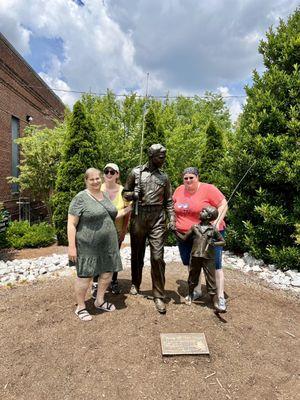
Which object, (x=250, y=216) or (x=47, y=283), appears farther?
(x=250, y=216)

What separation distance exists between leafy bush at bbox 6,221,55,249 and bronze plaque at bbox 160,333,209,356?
640 centimetres

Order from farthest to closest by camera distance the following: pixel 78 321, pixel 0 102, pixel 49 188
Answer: pixel 49 188
pixel 0 102
pixel 78 321

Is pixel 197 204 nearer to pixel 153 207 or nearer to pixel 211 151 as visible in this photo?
pixel 153 207

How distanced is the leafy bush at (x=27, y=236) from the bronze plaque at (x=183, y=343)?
252 inches

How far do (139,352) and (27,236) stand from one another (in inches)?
259

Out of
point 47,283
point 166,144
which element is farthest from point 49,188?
point 47,283

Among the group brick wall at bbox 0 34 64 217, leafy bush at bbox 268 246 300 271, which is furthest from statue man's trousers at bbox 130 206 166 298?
brick wall at bbox 0 34 64 217

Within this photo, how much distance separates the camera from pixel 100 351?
3.06m

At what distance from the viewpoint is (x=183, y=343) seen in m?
3.16

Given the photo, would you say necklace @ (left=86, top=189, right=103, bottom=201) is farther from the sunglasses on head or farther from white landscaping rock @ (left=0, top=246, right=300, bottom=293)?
white landscaping rock @ (left=0, top=246, right=300, bottom=293)

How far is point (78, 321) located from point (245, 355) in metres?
1.78

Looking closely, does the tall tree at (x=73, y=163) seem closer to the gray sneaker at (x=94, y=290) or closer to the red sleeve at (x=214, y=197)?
the gray sneaker at (x=94, y=290)

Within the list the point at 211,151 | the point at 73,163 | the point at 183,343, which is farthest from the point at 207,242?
the point at 211,151

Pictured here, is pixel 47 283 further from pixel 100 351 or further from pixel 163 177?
pixel 163 177
